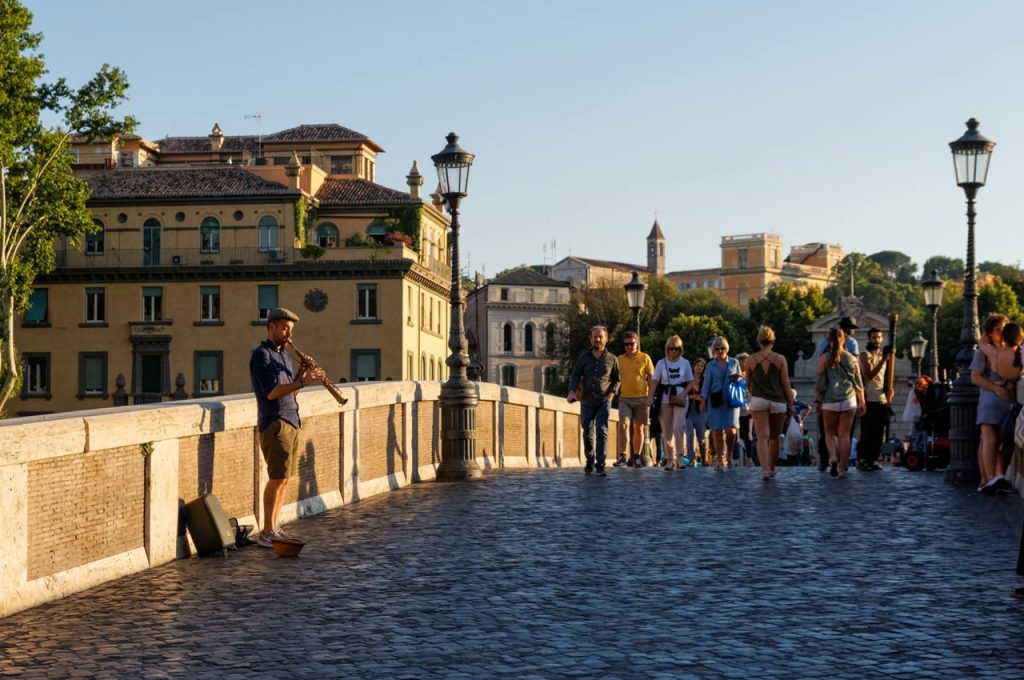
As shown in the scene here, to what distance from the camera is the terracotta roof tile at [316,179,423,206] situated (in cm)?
7969

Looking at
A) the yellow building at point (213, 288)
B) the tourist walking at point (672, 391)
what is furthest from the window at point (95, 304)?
the tourist walking at point (672, 391)

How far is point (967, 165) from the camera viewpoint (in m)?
19.6

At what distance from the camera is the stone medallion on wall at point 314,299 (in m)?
76.1

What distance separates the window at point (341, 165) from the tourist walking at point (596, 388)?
237ft

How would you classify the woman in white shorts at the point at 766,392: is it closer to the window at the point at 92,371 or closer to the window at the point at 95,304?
the window at the point at 92,371

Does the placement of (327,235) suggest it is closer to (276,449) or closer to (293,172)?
(293,172)

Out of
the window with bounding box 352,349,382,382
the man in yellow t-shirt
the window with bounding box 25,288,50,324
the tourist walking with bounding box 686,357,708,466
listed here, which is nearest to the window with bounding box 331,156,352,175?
the window with bounding box 352,349,382,382

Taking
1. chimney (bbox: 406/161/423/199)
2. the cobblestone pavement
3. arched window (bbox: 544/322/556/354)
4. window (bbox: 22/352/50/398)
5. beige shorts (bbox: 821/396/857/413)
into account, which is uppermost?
chimney (bbox: 406/161/423/199)

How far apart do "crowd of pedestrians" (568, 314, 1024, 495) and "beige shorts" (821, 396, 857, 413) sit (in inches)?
0.5

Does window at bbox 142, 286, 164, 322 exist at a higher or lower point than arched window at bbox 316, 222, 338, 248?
lower

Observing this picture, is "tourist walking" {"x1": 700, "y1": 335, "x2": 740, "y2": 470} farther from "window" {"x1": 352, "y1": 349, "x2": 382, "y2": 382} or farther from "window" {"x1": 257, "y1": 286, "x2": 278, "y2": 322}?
"window" {"x1": 257, "y1": 286, "x2": 278, "y2": 322}

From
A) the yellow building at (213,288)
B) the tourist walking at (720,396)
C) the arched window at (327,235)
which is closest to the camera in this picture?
the tourist walking at (720,396)

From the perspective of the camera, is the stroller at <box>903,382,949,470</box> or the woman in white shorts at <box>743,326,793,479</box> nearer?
the woman in white shorts at <box>743,326,793,479</box>

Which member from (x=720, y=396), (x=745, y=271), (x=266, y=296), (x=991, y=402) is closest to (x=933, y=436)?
(x=720, y=396)
